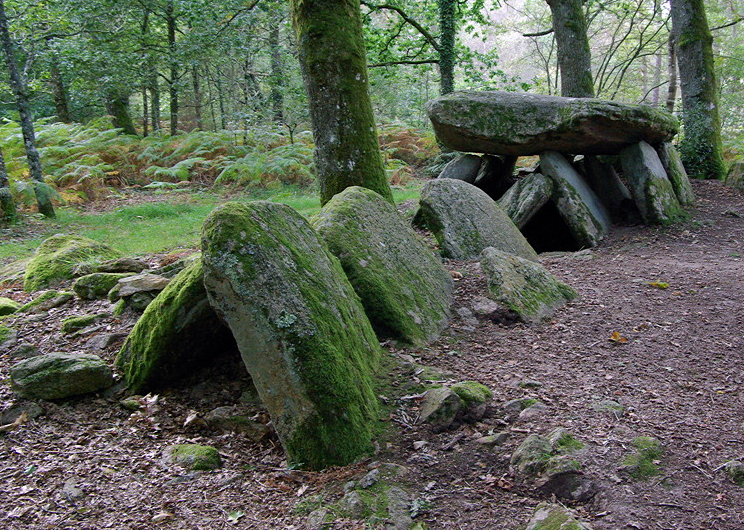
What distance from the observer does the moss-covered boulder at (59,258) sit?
581 centimetres

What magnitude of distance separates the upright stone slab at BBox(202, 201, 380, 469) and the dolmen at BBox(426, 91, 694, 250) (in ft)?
19.5

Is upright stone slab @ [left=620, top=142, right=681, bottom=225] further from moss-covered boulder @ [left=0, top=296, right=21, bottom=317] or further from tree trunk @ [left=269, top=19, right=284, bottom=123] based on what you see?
tree trunk @ [left=269, top=19, right=284, bottom=123]

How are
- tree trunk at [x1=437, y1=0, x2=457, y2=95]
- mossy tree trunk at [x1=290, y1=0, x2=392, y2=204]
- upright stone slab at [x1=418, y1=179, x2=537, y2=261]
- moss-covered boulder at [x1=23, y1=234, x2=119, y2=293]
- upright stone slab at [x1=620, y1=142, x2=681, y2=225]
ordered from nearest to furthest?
moss-covered boulder at [x1=23, y1=234, x2=119, y2=293], mossy tree trunk at [x1=290, y1=0, x2=392, y2=204], upright stone slab at [x1=418, y1=179, x2=537, y2=261], upright stone slab at [x1=620, y1=142, x2=681, y2=225], tree trunk at [x1=437, y1=0, x2=457, y2=95]

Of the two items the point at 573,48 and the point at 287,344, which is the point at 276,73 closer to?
the point at 573,48

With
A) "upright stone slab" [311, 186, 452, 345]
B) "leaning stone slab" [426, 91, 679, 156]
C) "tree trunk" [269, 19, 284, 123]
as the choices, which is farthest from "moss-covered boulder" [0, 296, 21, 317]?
"tree trunk" [269, 19, 284, 123]

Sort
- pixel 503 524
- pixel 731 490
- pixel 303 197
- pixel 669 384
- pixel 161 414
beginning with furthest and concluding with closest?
pixel 303 197 → pixel 669 384 → pixel 161 414 → pixel 731 490 → pixel 503 524

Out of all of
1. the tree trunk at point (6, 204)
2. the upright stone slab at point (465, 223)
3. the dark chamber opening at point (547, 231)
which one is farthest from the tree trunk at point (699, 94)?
the tree trunk at point (6, 204)

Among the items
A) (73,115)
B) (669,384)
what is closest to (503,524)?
(669,384)

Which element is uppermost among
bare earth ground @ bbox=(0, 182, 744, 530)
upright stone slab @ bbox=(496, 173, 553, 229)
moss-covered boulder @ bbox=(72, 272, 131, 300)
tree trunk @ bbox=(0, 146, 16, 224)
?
tree trunk @ bbox=(0, 146, 16, 224)

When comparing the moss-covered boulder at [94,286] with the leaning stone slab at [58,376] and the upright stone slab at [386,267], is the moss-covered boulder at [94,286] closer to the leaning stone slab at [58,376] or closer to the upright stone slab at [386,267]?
the leaning stone slab at [58,376]

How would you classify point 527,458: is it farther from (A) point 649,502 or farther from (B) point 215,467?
(B) point 215,467

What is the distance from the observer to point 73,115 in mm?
21312

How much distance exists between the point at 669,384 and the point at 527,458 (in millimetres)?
1659

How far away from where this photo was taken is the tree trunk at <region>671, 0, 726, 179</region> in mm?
11312
